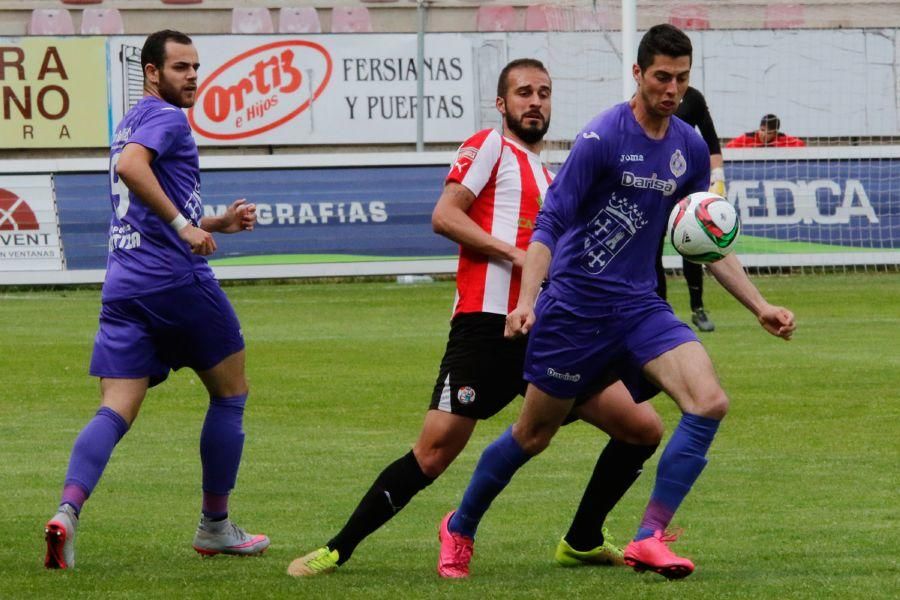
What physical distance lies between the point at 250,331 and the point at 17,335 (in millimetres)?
2183

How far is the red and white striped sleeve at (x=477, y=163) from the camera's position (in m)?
6.70

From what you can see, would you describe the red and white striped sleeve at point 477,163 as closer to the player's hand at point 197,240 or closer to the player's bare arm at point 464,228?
the player's bare arm at point 464,228

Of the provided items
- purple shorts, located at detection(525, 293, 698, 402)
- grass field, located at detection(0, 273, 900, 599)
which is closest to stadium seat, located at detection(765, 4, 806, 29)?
grass field, located at detection(0, 273, 900, 599)

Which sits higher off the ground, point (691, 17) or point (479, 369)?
point (691, 17)

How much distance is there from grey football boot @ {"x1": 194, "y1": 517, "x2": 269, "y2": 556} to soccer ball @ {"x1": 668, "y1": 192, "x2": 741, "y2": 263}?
2.07 m

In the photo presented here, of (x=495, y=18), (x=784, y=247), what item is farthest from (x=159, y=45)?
(x=495, y=18)

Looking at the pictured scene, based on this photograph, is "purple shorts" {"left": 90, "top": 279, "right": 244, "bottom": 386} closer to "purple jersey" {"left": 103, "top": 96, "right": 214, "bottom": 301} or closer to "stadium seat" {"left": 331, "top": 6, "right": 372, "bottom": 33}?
"purple jersey" {"left": 103, "top": 96, "right": 214, "bottom": 301}

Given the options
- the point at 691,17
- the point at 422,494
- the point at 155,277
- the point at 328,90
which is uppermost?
the point at 691,17

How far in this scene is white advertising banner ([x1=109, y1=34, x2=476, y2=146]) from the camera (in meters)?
27.7

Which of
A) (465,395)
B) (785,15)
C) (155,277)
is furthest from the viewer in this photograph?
(785,15)

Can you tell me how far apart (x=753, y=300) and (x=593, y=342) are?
1.97 ft

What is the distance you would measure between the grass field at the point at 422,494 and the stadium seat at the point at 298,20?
13.0 metres

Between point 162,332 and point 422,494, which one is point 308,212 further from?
point 162,332

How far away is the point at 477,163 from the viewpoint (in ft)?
22.0
